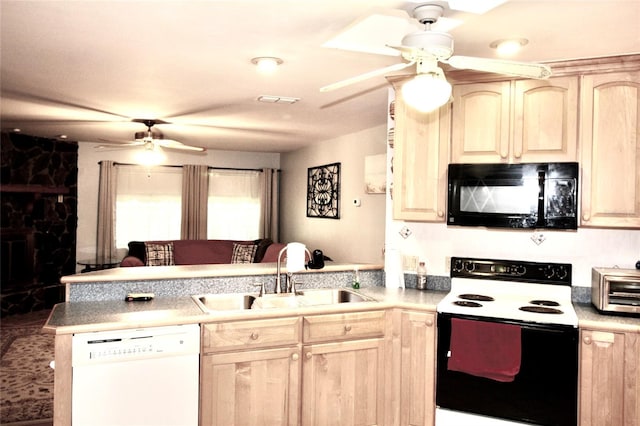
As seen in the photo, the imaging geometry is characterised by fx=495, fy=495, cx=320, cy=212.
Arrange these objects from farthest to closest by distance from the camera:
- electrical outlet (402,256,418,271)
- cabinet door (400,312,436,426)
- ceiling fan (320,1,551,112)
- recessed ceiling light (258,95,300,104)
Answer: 1. recessed ceiling light (258,95,300,104)
2. electrical outlet (402,256,418,271)
3. cabinet door (400,312,436,426)
4. ceiling fan (320,1,551,112)

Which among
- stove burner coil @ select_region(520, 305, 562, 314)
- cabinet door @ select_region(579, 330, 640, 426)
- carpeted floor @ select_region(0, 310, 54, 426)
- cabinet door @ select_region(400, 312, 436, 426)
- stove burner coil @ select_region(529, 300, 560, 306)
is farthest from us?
carpeted floor @ select_region(0, 310, 54, 426)

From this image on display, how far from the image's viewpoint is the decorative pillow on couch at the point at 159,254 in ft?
22.3

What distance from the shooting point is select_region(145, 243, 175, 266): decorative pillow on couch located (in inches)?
267

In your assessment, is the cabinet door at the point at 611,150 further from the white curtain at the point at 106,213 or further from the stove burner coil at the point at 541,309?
the white curtain at the point at 106,213

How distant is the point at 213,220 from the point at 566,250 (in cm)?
590

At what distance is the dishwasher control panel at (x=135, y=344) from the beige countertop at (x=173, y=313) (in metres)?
0.03

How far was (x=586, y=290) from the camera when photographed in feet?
10.2

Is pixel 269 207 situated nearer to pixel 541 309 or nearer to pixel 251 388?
pixel 251 388

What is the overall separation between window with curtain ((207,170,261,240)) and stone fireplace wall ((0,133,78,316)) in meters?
2.02

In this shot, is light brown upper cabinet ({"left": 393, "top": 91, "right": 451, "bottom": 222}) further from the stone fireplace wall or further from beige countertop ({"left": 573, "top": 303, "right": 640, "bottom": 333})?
the stone fireplace wall

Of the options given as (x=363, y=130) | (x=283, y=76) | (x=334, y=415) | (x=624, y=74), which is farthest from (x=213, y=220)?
(x=624, y=74)

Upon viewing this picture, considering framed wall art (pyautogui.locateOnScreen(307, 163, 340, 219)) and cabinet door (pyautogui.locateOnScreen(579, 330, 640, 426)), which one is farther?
framed wall art (pyautogui.locateOnScreen(307, 163, 340, 219))

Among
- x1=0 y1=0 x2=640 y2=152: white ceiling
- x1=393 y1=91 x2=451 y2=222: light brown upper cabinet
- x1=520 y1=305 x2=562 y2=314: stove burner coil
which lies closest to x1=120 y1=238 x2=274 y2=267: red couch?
x1=0 y1=0 x2=640 y2=152: white ceiling

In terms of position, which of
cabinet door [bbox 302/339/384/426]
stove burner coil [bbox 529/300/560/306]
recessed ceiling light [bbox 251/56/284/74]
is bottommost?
cabinet door [bbox 302/339/384/426]
